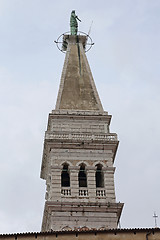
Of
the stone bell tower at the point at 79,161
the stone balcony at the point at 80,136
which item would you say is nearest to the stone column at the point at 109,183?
the stone bell tower at the point at 79,161

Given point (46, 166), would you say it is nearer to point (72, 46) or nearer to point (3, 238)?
point (72, 46)

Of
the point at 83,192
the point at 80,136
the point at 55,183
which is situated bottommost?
the point at 83,192

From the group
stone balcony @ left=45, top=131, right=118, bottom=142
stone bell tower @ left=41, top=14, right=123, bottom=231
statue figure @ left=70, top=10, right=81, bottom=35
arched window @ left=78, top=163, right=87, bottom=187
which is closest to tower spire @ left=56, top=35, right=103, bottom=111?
stone bell tower @ left=41, top=14, right=123, bottom=231

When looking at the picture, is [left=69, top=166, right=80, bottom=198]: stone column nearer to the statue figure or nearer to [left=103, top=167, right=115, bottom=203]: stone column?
[left=103, top=167, right=115, bottom=203]: stone column

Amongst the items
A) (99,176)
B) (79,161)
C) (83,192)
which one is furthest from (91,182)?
(79,161)

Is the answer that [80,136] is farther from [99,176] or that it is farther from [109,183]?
[109,183]

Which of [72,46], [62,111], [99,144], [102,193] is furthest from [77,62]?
[102,193]

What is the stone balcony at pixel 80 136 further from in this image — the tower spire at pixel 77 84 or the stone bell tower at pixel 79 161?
the tower spire at pixel 77 84

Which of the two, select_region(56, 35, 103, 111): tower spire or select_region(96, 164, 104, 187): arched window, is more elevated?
select_region(56, 35, 103, 111): tower spire

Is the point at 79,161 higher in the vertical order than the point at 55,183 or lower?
higher

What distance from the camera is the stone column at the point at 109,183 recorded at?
4359 cm

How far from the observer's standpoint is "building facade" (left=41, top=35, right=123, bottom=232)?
4238 cm

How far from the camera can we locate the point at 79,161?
148 ft

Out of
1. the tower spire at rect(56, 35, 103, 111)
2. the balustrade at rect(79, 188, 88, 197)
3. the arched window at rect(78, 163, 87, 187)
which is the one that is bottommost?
the balustrade at rect(79, 188, 88, 197)
